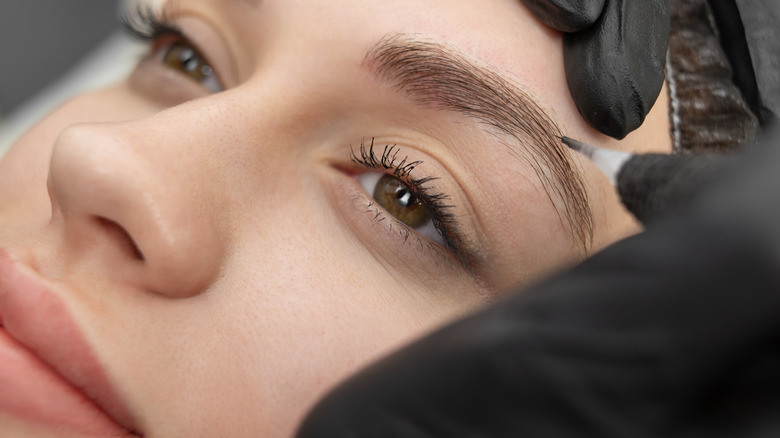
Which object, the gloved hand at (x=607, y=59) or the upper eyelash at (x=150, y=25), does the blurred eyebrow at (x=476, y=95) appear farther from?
the upper eyelash at (x=150, y=25)

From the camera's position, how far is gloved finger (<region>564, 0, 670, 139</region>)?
0.56 m

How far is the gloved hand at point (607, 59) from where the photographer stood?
1.85ft

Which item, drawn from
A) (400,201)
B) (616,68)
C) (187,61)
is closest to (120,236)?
(400,201)

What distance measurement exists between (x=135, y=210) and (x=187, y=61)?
40cm

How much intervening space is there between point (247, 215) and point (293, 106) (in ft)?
0.39

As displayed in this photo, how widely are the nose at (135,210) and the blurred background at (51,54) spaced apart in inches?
48.0

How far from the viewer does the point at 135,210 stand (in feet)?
1.66

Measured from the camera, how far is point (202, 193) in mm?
542

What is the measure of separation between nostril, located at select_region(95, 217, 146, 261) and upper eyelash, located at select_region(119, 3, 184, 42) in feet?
1.14

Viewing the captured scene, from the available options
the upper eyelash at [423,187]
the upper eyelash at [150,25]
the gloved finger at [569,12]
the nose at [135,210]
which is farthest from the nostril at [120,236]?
the gloved finger at [569,12]

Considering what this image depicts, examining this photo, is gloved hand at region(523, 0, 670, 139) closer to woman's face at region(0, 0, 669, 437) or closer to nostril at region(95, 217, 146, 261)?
woman's face at region(0, 0, 669, 437)

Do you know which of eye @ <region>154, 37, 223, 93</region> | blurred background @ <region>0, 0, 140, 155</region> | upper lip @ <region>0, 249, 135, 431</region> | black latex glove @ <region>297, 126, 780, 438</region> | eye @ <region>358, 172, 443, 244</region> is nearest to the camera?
black latex glove @ <region>297, 126, 780, 438</region>

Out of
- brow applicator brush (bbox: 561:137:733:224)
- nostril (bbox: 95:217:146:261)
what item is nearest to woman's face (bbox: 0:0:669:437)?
nostril (bbox: 95:217:146:261)

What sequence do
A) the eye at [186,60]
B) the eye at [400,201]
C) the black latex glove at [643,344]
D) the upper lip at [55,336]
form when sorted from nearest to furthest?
the black latex glove at [643,344], the upper lip at [55,336], the eye at [400,201], the eye at [186,60]
